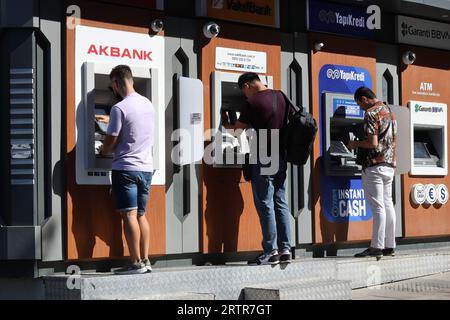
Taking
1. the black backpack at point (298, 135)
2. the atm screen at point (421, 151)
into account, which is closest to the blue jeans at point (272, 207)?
the black backpack at point (298, 135)

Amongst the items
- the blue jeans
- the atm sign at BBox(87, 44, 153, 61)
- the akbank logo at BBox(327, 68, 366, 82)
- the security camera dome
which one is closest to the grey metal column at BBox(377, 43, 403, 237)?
the security camera dome

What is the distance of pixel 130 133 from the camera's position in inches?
243

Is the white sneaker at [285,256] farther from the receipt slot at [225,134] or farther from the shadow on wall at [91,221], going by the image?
the shadow on wall at [91,221]

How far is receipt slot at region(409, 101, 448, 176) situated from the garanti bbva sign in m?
2.10

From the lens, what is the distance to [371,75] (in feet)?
28.1

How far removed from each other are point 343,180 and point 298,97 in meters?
0.98

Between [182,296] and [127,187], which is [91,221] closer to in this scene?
[127,187]

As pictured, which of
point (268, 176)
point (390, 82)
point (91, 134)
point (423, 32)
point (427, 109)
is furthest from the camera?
point (423, 32)

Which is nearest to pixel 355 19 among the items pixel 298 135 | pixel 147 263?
pixel 298 135

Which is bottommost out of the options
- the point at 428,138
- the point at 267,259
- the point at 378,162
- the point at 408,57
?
the point at 267,259

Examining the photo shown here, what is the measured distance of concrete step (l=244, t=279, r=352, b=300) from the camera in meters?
6.29
